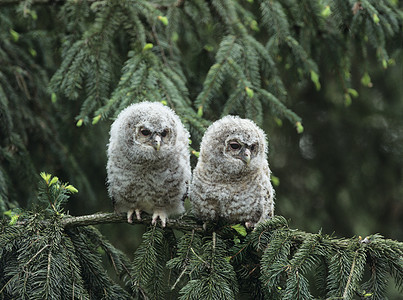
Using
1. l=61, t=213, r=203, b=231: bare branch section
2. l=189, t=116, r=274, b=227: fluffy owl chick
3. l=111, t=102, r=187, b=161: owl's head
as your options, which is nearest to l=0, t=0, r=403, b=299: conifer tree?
l=61, t=213, r=203, b=231: bare branch section

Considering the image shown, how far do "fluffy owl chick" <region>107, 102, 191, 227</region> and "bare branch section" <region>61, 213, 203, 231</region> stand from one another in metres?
0.13

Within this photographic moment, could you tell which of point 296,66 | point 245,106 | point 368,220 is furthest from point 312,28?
point 368,220

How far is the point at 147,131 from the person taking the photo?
9.13 feet

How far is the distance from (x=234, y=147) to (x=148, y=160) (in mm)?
508

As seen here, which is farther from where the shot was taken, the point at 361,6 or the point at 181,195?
the point at 361,6

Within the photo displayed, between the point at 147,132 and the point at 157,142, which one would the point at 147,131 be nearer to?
the point at 147,132

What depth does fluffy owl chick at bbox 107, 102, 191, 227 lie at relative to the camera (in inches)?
108

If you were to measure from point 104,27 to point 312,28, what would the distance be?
1661 millimetres

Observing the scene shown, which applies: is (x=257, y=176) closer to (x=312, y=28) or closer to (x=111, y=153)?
(x=111, y=153)

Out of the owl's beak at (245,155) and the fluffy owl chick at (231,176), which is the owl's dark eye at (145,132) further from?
the owl's beak at (245,155)

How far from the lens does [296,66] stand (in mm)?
3832

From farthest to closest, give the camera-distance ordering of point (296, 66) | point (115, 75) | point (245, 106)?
1. point (296, 66)
2. point (115, 75)
3. point (245, 106)

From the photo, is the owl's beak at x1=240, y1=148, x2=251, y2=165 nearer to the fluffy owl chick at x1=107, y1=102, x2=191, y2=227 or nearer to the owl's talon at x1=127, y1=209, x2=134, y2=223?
the fluffy owl chick at x1=107, y1=102, x2=191, y2=227

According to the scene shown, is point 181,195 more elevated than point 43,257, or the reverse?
point 43,257
